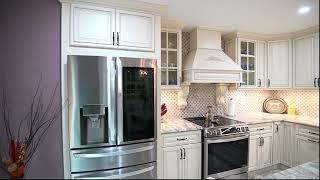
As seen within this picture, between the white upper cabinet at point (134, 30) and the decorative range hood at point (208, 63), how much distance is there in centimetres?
44

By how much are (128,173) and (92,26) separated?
83 cm

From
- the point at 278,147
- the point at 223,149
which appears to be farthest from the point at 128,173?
the point at 278,147

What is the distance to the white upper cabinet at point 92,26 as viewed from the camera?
95 centimetres

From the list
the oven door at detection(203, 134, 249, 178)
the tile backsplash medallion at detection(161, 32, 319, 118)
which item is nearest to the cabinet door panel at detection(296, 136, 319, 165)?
the oven door at detection(203, 134, 249, 178)

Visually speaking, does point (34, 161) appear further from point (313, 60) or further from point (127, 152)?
point (313, 60)

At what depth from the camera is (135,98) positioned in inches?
36.1

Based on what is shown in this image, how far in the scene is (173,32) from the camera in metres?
1.40

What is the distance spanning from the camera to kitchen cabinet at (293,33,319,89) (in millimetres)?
626

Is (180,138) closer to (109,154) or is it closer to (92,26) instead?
(109,154)

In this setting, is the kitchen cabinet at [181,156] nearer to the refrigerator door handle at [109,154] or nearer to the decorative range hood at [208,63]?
the refrigerator door handle at [109,154]

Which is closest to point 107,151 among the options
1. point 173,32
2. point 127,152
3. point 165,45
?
point 127,152

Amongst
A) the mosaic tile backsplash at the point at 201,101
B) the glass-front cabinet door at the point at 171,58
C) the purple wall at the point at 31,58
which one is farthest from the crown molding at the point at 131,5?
the mosaic tile backsplash at the point at 201,101

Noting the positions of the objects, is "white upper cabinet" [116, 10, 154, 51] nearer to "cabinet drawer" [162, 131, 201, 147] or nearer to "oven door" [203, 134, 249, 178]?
"cabinet drawer" [162, 131, 201, 147]

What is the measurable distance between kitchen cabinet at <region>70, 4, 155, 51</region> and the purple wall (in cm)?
11
